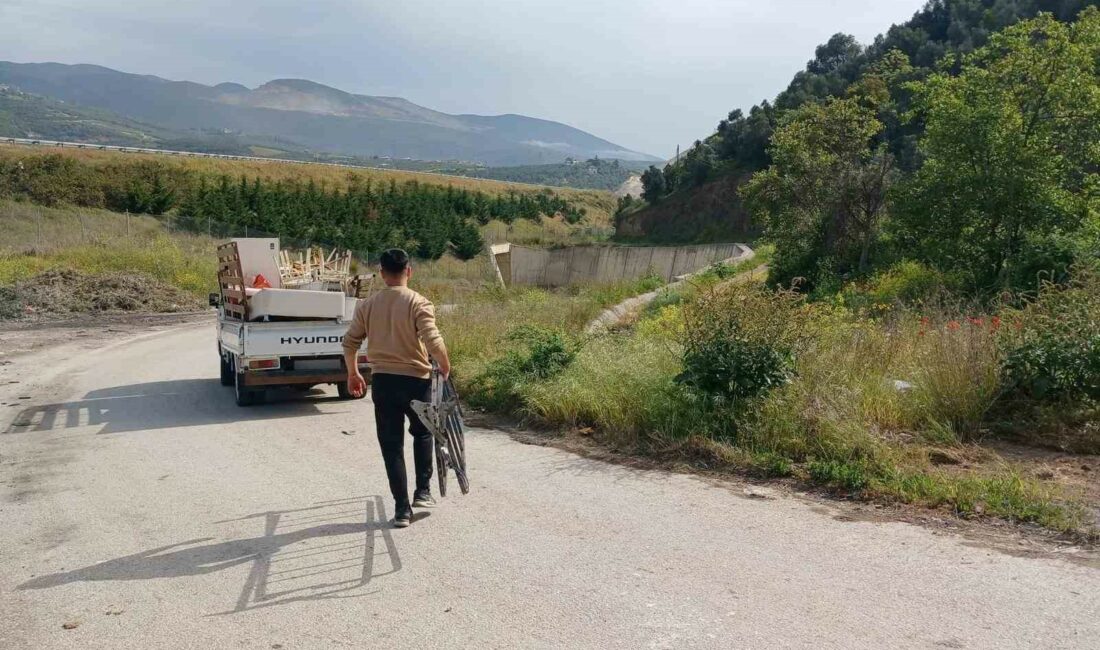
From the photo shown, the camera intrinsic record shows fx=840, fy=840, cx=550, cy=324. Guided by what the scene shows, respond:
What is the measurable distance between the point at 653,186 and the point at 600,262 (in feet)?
119

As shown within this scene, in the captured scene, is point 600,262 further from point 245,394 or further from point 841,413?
point 841,413

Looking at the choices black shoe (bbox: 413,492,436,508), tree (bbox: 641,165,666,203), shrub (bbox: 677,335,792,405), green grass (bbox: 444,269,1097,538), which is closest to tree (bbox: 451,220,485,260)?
tree (bbox: 641,165,666,203)

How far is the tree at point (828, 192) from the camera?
2494 cm

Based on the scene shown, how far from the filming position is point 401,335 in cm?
608

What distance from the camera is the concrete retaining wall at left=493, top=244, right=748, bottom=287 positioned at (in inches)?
1646

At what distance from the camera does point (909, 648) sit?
13.1 feet

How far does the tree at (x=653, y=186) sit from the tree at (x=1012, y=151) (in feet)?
202

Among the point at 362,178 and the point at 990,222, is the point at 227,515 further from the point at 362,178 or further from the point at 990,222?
the point at 362,178

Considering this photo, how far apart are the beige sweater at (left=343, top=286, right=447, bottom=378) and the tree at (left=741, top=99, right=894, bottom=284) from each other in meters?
20.3

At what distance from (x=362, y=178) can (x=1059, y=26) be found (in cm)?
8725

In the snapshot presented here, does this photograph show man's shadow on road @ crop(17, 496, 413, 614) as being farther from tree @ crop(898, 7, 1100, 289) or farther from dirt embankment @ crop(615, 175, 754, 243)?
dirt embankment @ crop(615, 175, 754, 243)

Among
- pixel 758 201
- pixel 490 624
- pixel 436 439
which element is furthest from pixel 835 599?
pixel 758 201

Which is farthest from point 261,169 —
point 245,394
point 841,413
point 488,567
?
point 488,567

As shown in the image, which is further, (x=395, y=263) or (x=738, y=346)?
(x=738, y=346)
